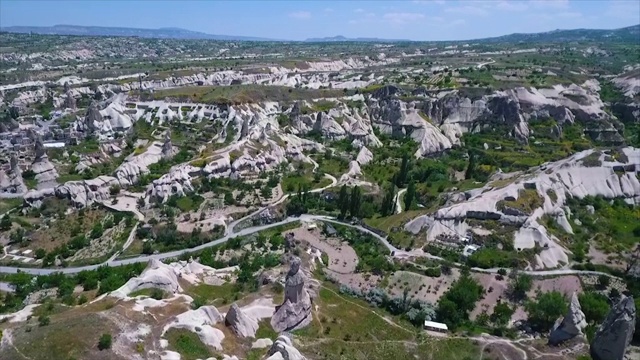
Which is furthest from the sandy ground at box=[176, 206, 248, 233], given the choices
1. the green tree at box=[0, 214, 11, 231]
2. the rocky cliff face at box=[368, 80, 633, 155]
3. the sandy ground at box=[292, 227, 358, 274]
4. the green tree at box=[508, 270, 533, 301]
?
the rocky cliff face at box=[368, 80, 633, 155]

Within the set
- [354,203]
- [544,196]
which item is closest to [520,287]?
[544,196]

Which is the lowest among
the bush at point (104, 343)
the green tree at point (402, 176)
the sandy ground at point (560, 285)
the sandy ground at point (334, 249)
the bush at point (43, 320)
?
the sandy ground at point (560, 285)

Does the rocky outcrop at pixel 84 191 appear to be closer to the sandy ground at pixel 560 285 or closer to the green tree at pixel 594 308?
the sandy ground at pixel 560 285

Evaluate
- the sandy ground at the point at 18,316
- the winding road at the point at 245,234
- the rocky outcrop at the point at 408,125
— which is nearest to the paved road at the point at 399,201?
the winding road at the point at 245,234

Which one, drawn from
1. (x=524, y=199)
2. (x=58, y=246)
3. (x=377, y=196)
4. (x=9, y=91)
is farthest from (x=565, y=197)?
(x=9, y=91)

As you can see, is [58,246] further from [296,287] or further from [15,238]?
[296,287]

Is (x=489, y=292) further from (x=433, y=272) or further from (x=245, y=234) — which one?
(x=245, y=234)
